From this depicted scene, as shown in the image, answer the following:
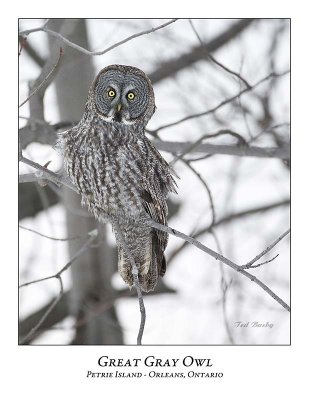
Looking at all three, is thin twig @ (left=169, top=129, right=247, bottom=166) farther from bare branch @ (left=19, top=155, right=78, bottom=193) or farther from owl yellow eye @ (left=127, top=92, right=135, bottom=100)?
bare branch @ (left=19, top=155, right=78, bottom=193)

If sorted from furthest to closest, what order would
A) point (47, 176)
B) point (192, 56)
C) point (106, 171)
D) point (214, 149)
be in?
1. point (192, 56)
2. point (214, 149)
3. point (106, 171)
4. point (47, 176)

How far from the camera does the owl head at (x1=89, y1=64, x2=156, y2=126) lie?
4.38 meters

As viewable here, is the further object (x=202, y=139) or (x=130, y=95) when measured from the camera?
(x=202, y=139)

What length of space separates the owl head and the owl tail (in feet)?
2.52

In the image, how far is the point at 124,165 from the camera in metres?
4.20

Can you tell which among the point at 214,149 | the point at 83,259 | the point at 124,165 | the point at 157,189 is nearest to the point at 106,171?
the point at 124,165

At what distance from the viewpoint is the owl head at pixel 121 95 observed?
173 inches

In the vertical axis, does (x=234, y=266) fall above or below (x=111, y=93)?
below

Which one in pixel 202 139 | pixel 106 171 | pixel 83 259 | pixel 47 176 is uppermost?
pixel 83 259

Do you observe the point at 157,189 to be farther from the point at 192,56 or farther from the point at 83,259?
the point at 83,259

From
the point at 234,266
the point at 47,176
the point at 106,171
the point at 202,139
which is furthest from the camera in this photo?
the point at 202,139

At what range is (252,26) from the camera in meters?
7.23

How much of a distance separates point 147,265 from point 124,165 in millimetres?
692
